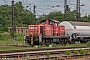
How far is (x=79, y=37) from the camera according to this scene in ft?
97.5

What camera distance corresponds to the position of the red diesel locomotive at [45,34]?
2436cm

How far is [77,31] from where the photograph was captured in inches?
1153

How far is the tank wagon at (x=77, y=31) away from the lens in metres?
28.9

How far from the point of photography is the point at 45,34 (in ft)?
82.6

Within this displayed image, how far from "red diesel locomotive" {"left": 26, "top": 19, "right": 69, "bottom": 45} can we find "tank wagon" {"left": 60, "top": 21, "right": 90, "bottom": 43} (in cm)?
223

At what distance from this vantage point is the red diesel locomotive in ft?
79.9

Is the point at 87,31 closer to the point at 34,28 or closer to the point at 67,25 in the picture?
the point at 67,25

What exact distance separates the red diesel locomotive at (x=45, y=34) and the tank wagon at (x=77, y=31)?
2.23m

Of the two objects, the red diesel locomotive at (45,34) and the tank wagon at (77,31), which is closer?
the red diesel locomotive at (45,34)

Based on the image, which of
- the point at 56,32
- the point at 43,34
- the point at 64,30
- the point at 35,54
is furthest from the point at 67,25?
the point at 35,54

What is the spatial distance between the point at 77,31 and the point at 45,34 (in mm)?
5762

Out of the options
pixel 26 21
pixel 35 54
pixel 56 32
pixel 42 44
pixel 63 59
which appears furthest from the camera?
pixel 26 21

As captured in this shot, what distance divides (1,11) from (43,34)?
50.3 m

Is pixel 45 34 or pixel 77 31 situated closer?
pixel 45 34
